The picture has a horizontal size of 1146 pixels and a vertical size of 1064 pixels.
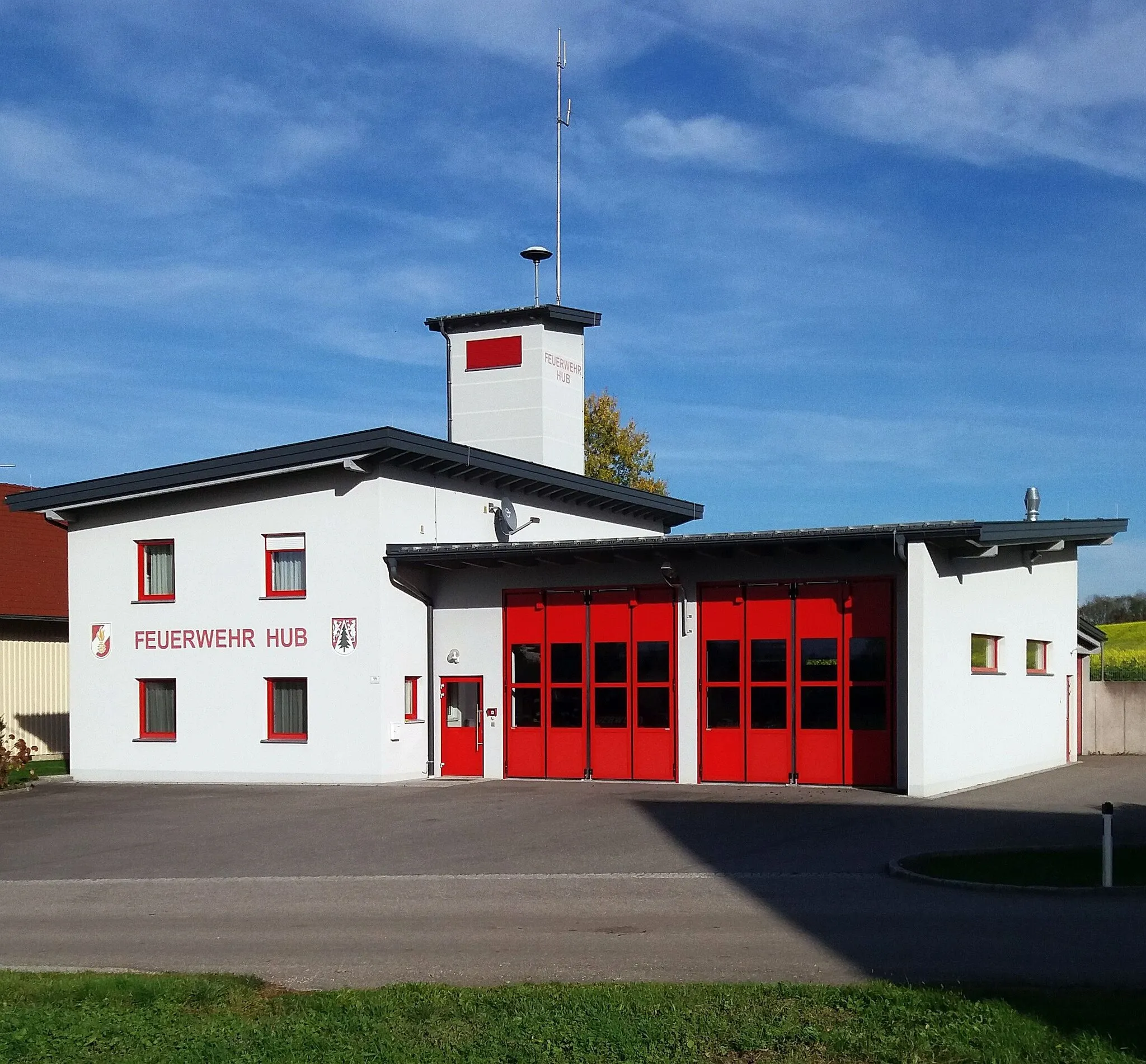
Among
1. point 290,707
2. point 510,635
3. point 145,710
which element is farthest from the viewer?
point 145,710

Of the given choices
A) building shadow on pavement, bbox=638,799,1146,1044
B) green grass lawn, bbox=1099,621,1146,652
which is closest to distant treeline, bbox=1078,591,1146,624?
green grass lawn, bbox=1099,621,1146,652

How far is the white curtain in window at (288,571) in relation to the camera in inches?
1054

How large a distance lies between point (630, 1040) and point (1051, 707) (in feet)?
76.0

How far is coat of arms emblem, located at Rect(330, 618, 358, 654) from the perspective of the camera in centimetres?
2586

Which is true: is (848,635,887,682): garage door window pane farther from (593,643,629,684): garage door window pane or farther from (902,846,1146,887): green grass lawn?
(902,846,1146,887): green grass lawn

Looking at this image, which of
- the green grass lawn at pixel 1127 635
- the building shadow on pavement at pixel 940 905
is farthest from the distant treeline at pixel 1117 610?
the building shadow on pavement at pixel 940 905

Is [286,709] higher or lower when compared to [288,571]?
lower

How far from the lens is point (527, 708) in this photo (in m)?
26.1

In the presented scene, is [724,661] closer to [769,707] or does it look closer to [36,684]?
[769,707]

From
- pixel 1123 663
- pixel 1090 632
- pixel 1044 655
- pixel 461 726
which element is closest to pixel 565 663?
pixel 461 726

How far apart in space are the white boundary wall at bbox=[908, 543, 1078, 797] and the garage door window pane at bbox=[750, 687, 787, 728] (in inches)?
97.5

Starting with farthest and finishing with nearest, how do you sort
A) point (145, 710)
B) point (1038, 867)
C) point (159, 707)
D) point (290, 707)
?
1. point (145, 710)
2. point (159, 707)
3. point (290, 707)
4. point (1038, 867)

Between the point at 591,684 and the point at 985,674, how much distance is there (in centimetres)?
683

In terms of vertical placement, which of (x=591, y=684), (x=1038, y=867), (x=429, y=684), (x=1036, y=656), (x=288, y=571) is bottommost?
(x=1038, y=867)
